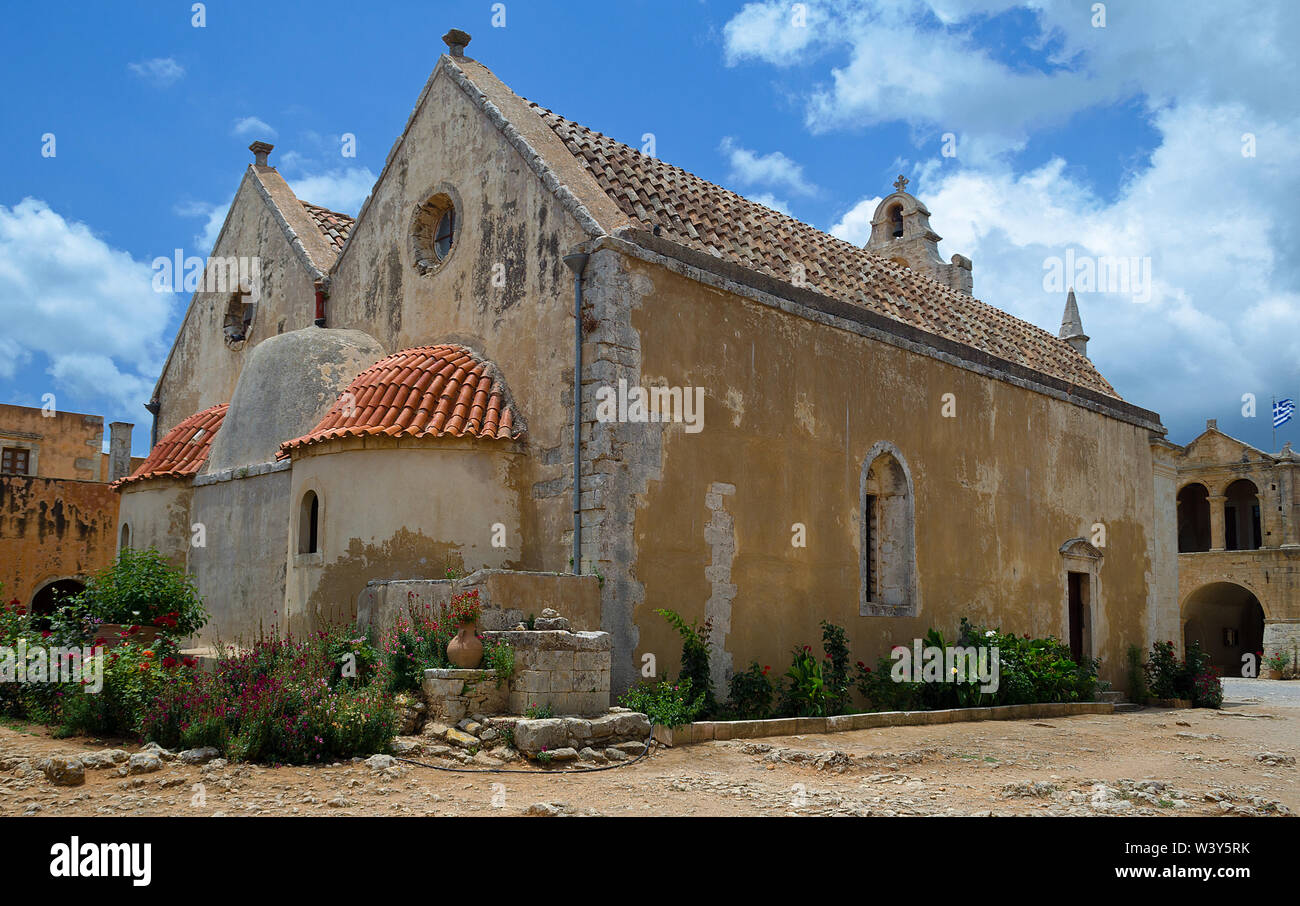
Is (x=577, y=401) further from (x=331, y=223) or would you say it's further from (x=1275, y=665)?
(x=1275, y=665)

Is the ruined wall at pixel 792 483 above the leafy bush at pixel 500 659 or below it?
above

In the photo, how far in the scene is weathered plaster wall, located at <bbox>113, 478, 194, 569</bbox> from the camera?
15.8 meters

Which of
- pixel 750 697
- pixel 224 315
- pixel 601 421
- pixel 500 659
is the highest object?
pixel 224 315

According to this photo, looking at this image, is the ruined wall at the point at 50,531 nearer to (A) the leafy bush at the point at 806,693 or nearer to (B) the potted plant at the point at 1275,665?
(A) the leafy bush at the point at 806,693

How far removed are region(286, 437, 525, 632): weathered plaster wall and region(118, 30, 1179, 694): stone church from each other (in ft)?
0.09

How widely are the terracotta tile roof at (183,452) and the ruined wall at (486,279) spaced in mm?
2710

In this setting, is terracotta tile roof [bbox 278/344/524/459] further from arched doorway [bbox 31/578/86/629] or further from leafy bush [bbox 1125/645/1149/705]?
arched doorway [bbox 31/578/86/629]

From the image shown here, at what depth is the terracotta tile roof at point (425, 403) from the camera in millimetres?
12070

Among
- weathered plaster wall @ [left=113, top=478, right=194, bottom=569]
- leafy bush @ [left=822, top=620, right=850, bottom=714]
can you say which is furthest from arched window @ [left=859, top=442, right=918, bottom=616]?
weathered plaster wall @ [left=113, top=478, right=194, bottom=569]

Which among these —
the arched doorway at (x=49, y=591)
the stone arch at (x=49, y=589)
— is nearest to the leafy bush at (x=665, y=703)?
the stone arch at (x=49, y=589)

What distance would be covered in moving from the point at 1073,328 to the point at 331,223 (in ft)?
54.9

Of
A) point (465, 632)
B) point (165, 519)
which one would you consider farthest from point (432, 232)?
point (465, 632)

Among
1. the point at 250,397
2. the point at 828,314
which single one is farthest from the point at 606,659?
Result: the point at 250,397

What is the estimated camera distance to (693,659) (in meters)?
11.8
